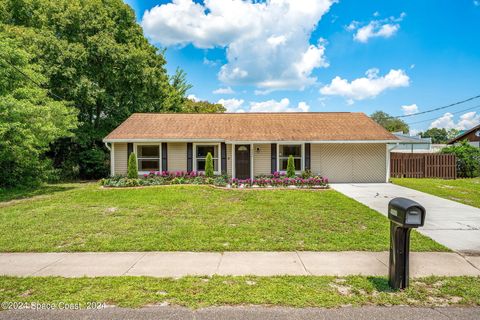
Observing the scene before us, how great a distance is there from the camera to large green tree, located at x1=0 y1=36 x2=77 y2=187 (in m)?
11.3

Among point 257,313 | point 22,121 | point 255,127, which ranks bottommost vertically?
point 257,313

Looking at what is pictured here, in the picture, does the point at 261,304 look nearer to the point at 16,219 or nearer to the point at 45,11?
the point at 16,219

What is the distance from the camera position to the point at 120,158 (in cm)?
1504

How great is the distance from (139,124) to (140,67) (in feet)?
17.3

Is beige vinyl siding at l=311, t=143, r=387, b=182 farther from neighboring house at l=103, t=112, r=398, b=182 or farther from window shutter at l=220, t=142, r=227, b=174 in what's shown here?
window shutter at l=220, t=142, r=227, b=174

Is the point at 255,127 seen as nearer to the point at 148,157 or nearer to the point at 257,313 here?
the point at 148,157

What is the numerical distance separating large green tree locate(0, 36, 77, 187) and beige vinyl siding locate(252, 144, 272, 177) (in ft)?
32.6

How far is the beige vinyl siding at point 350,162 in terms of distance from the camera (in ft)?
49.8

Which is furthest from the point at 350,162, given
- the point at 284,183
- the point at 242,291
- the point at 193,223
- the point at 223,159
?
the point at 242,291

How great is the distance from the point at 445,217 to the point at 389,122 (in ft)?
269

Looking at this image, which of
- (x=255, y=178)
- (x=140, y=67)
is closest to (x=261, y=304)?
(x=255, y=178)

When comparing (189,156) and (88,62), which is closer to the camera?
(189,156)

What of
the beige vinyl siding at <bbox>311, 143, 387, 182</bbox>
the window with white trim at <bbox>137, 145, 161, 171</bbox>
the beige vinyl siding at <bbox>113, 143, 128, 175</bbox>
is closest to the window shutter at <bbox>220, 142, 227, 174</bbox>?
the window with white trim at <bbox>137, 145, 161, 171</bbox>

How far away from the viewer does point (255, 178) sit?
46.9 ft
